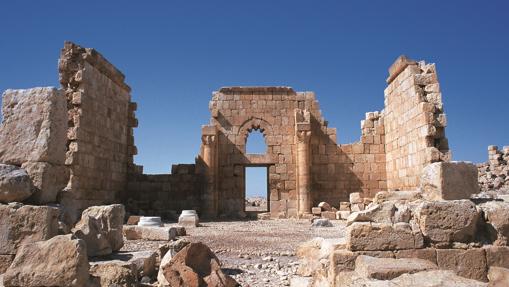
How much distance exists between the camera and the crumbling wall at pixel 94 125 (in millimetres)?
10531

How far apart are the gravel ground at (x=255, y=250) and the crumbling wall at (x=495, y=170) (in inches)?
533

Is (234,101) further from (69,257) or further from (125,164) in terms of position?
(69,257)

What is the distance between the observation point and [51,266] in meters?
3.33

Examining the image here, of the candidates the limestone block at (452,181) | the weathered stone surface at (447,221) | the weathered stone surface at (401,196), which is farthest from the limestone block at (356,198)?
the weathered stone surface at (447,221)

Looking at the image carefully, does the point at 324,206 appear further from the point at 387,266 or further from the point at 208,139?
the point at 387,266

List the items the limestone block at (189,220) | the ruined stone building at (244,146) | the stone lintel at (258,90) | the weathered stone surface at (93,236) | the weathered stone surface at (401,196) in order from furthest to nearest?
1. the stone lintel at (258,90)
2. the ruined stone building at (244,146)
3. the limestone block at (189,220)
4. the weathered stone surface at (401,196)
5. the weathered stone surface at (93,236)

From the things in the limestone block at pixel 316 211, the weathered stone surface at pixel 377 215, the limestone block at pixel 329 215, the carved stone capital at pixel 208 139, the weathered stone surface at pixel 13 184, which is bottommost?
the limestone block at pixel 329 215

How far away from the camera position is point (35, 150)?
4.79 meters

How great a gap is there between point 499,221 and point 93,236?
185 inches

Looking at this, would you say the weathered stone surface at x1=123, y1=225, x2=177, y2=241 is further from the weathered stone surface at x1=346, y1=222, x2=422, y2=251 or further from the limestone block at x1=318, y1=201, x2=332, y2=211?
the limestone block at x1=318, y1=201, x2=332, y2=211

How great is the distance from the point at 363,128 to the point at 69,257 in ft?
42.0

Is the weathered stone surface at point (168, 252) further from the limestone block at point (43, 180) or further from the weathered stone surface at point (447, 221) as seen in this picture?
the weathered stone surface at point (447, 221)

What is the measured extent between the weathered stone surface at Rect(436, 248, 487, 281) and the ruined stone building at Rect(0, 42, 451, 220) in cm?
666

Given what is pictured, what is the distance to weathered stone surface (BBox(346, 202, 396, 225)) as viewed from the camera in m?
4.55
